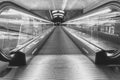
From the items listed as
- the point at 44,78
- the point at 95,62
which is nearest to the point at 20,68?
the point at 44,78

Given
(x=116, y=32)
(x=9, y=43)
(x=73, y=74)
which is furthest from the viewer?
(x=116, y=32)

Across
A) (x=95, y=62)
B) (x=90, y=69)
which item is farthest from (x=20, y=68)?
(x=95, y=62)

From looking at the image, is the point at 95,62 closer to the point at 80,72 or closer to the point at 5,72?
the point at 80,72

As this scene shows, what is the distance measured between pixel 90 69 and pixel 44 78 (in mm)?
1204

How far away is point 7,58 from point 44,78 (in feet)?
4.63

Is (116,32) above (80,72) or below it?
above

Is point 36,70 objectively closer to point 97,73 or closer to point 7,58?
point 7,58

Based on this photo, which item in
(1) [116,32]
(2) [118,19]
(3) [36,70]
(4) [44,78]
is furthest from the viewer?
(1) [116,32]

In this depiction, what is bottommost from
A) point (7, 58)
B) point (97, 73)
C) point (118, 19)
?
point (97, 73)

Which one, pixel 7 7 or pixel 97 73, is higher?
pixel 7 7

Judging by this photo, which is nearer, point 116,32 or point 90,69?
point 90,69

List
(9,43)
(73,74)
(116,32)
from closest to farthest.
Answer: (73,74), (9,43), (116,32)

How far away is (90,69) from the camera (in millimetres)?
3912

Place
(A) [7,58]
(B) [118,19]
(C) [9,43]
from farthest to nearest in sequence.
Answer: (B) [118,19]
(C) [9,43]
(A) [7,58]
